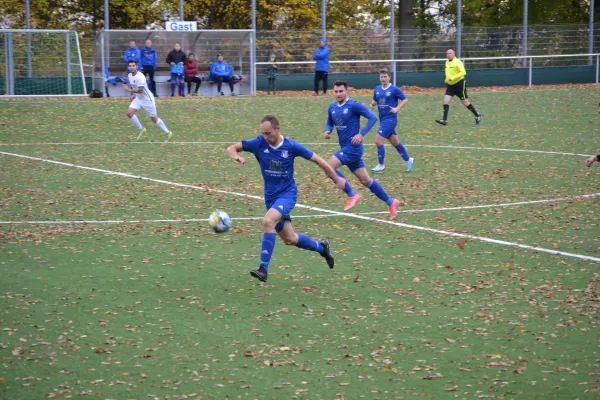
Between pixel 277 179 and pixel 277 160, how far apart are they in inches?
10.0

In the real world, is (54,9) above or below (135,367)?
above

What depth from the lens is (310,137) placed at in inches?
887

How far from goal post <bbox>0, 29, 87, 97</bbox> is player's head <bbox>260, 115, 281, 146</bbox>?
2454cm

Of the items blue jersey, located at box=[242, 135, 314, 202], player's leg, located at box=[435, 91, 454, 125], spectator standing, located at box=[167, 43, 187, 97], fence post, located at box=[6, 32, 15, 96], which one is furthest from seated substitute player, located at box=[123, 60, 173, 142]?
blue jersey, located at box=[242, 135, 314, 202]

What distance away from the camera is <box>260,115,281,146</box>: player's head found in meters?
9.39

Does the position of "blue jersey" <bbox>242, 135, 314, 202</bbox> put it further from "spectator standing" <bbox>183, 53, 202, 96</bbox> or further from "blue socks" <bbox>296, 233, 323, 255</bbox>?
"spectator standing" <bbox>183, 53, 202, 96</bbox>

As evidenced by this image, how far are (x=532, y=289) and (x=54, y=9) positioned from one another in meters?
35.8

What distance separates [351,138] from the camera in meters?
13.7

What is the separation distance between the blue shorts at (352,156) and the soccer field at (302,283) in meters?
0.81

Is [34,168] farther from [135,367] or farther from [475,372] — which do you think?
[475,372]

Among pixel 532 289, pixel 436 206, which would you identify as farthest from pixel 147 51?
pixel 532 289

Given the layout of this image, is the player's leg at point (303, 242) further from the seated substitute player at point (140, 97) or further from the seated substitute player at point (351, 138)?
the seated substitute player at point (140, 97)

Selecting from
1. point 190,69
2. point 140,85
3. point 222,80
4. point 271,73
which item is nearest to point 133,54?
point 190,69

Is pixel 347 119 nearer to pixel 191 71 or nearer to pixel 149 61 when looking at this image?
pixel 149 61
